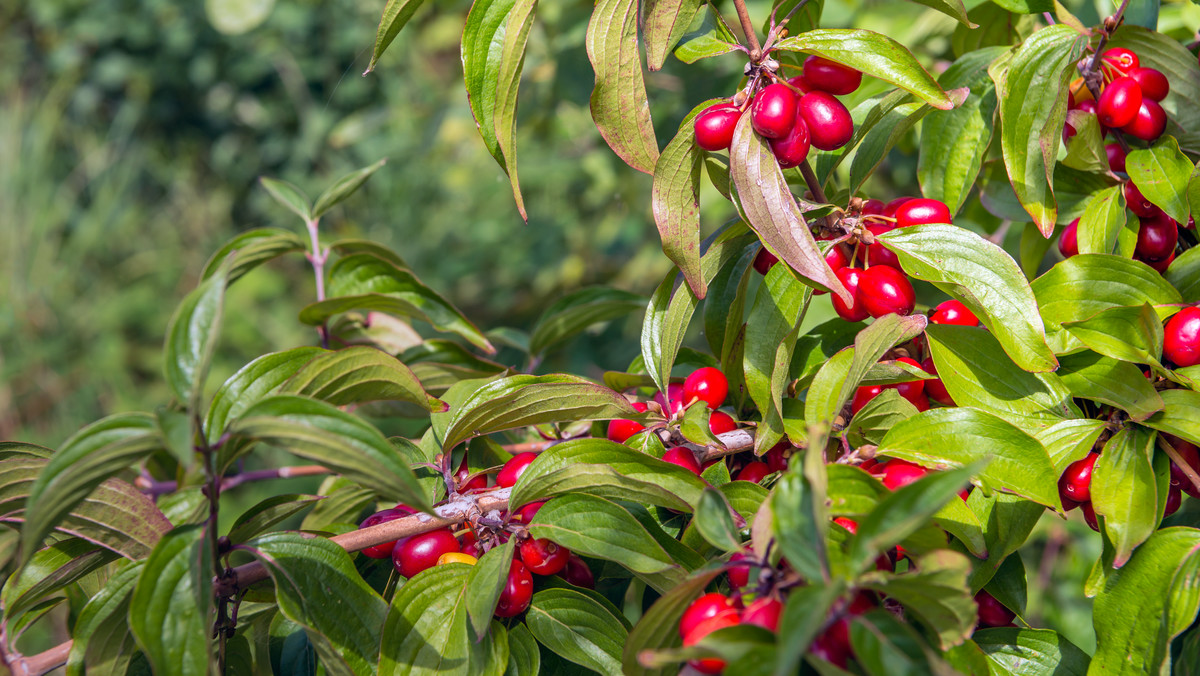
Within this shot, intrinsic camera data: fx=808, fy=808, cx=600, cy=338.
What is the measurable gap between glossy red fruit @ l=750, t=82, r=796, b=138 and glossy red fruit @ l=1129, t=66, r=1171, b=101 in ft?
1.39

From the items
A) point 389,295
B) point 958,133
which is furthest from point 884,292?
point 389,295

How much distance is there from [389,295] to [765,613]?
0.66 metres

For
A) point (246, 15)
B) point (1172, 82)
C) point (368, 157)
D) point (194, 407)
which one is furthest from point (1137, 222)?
point (368, 157)

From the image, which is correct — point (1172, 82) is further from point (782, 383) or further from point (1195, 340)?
point (782, 383)

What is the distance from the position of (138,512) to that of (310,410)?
24 centimetres

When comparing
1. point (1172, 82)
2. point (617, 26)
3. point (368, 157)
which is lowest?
point (368, 157)

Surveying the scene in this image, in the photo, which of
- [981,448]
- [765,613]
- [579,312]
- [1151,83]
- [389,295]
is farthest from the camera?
[579,312]

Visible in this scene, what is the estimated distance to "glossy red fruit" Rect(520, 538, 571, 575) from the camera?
2.37 ft

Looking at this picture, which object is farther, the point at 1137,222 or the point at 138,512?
the point at 1137,222

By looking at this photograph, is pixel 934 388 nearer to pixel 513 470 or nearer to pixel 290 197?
pixel 513 470

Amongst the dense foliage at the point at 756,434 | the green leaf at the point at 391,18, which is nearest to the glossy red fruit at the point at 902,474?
the dense foliage at the point at 756,434

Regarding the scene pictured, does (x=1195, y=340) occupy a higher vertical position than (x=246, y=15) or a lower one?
lower

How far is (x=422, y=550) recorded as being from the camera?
0.73 metres

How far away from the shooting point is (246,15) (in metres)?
1.58
